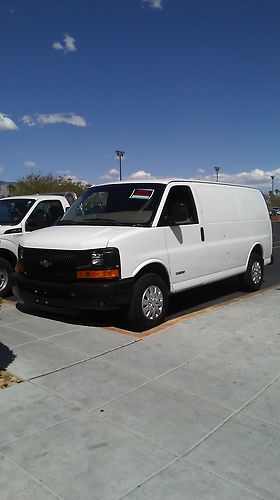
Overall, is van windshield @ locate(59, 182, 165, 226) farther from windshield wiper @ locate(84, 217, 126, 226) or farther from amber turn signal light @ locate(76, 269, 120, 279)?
amber turn signal light @ locate(76, 269, 120, 279)

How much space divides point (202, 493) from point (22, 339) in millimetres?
3258

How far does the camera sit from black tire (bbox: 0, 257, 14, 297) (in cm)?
798

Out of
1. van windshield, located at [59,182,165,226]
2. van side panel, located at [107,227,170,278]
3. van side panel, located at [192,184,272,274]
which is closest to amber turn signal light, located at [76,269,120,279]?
van side panel, located at [107,227,170,278]

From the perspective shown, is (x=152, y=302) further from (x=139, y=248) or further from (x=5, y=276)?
(x=5, y=276)

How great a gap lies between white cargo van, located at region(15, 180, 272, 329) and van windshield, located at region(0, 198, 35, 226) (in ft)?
6.13

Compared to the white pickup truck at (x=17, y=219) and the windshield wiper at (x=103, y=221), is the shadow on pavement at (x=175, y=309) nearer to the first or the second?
the white pickup truck at (x=17, y=219)

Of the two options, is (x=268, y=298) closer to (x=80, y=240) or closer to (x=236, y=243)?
(x=236, y=243)

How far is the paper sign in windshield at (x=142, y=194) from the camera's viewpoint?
253 inches

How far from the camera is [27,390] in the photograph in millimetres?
3902

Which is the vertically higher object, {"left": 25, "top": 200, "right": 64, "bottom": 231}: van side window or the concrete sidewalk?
{"left": 25, "top": 200, "right": 64, "bottom": 231}: van side window

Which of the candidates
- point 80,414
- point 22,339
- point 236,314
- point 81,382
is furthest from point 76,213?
point 80,414

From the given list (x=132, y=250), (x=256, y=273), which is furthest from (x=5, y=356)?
(x=256, y=273)

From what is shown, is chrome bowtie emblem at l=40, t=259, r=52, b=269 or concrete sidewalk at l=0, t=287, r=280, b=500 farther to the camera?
chrome bowtie emblem at l=40, t=259, r=52, b=269

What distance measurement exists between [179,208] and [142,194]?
0.59 m
